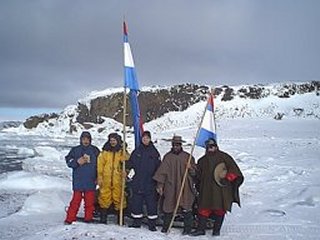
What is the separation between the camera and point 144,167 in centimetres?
759

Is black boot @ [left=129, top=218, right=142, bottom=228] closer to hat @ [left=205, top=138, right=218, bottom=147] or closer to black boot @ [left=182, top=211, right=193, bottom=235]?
black boot @ [left=182, top=211, right=193, bottom=235]

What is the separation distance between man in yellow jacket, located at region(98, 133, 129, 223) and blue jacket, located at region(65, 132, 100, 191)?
177mm

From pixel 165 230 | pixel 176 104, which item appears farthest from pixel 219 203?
pixel 176 104

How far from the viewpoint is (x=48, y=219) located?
8406mm

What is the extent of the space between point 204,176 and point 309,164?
10074 mm

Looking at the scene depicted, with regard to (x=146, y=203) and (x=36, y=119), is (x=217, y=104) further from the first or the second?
(x=146, y=203)

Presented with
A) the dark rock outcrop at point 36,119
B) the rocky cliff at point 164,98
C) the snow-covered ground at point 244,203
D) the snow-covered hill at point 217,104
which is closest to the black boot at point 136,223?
the snow-covered ground at point 244,203

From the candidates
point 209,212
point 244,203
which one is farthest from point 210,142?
point 244,203

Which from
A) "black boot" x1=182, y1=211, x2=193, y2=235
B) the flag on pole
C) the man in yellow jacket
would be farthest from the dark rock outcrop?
"black boot" x1=182, y1=211, x2=193, y2=235

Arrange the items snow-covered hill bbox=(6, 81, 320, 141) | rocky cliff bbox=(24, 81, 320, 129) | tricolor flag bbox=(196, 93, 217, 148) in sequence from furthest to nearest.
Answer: rocky cliff bbox=(24, 81, 320, 129), snow-covered hill bbox=(6, 81, 320, 141), tricolor flag bbox=(196, 93, 217, 148)

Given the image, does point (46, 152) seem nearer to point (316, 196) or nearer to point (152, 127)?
point (316, 196)

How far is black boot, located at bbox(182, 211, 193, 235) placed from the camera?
736 cm

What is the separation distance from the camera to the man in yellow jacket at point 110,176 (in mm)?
7805

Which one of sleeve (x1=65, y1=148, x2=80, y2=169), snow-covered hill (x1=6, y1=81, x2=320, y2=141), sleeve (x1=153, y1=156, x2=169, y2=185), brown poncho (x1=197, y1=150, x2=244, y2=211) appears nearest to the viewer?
brown poncho (x1=197, y1=150, x2=244, y2=211)
